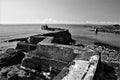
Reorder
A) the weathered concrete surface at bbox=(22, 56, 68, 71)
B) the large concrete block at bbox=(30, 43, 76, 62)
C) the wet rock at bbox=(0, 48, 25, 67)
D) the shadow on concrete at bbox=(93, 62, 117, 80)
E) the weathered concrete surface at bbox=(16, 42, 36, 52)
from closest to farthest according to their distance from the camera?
1. the shadow on concrete at bbox=(93, 62, 117, 80)
2. the large concrete block at bbox=(30, 43, 76, 62)
3. the weathered concrete surface at bbox=(22, 56, 68, 71)
4. the wet rock at bbox=(0, 48, 25, 67)
5. the weathered concrete surface at bbox=(16, 42, 36, 52)

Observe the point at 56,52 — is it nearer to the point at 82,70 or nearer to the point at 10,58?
the point at 82,70

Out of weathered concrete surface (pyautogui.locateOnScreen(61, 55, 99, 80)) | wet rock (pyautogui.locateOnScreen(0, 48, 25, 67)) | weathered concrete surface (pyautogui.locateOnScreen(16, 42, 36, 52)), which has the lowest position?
wet rock (pyautogui.locateOnScreen(0, 48, 25, 67))

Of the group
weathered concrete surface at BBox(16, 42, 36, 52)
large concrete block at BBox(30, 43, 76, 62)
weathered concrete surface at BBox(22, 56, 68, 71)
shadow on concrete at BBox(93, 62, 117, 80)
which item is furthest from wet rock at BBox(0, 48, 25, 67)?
shadow on concrete at BBox(93, 62, 117, 80)

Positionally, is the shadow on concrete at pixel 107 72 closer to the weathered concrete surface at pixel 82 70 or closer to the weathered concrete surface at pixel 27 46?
the weathered concrete surface at pixel 82 70

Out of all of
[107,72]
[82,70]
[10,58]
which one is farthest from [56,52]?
[10,58]

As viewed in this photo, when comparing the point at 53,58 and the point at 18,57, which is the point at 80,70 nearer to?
the point at 53,58

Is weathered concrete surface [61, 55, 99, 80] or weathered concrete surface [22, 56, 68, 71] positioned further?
weathered concrete surface [22, 56, 68, 71]

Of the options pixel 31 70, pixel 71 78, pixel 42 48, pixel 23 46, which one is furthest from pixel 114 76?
pixel 23 46

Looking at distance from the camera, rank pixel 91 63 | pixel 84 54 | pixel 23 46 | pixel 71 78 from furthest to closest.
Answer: pixel 23 46, pixel 84 54, pixel 91 63, pixel 71 78

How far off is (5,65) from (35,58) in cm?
324

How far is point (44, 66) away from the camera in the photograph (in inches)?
259

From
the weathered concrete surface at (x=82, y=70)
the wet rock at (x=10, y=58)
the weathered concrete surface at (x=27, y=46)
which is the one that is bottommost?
the wet rock at (x=10, y=58)

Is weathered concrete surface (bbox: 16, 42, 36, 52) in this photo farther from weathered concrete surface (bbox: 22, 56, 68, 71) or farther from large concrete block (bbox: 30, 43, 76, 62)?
large concrete block (bbox: 30, 43, 76, 62)

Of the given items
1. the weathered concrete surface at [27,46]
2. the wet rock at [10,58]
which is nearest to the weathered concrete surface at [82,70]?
the wet rock at [10,58]
